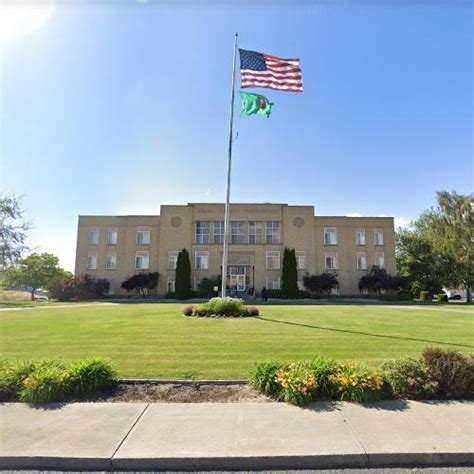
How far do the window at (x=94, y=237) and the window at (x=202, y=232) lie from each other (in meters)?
13.2

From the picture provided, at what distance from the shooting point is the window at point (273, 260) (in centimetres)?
4600

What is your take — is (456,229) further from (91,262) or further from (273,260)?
(91,262)

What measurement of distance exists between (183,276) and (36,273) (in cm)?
2419

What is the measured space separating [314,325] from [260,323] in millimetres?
2152

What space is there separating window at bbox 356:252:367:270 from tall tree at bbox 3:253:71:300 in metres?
39.5

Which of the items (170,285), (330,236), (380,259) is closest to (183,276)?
(170,285)

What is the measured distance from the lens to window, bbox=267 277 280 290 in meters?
45.5

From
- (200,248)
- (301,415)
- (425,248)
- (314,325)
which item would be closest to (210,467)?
(301,415)

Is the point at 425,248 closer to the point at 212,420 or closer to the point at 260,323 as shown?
the point at 260,323

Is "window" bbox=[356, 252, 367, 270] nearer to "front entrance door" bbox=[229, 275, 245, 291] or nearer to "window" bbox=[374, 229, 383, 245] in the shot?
"window" bbox=[374, 229, 383, 245]

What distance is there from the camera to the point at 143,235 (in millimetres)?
48250

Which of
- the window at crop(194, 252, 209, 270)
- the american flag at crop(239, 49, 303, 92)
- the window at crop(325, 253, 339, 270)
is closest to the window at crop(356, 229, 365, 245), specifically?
the window at crop(325, 253, 339, 270)

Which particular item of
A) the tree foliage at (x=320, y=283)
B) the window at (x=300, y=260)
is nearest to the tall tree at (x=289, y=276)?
the window at (x=300, y=260)

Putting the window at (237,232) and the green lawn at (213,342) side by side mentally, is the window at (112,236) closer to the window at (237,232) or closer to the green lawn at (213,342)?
the window at (237,232)
